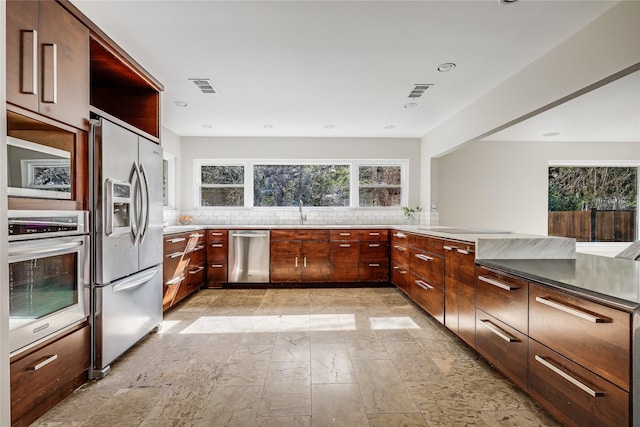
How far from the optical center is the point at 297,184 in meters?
5.75

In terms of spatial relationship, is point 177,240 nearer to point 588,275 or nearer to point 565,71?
point 588,275

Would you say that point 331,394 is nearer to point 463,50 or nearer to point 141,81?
point 463,50

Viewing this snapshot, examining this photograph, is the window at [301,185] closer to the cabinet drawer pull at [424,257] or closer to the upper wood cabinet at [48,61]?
the cabinet drawer pull at [424,257]

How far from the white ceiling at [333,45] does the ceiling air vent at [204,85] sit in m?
0.10

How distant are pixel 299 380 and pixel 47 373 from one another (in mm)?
1360

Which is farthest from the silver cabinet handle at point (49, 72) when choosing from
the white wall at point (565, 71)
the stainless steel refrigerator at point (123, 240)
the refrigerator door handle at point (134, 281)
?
the white wall at point (565, 71)

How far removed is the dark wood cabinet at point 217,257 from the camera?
486 cm

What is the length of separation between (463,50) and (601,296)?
201 cm

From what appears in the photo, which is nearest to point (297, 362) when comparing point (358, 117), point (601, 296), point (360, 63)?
point (601, 296)

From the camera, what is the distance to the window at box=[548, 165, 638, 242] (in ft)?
19.7

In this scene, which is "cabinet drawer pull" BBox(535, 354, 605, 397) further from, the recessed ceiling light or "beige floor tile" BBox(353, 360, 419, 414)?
the recessed ceiling light

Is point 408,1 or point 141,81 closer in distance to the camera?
point 408,1

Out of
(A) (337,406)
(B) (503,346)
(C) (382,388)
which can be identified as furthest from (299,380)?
(B) (503,346)

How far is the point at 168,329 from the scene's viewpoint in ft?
10.4
